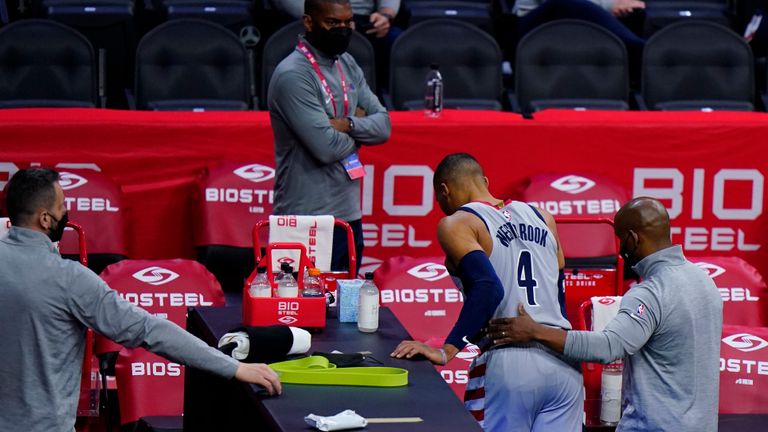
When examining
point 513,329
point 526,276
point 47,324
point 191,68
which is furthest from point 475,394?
point 191,68

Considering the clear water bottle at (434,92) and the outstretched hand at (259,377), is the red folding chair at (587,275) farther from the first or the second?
the outstretched hand at (259,377)

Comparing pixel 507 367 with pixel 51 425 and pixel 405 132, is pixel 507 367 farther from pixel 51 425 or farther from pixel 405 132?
pixel 405 132

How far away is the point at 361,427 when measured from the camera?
4406mm

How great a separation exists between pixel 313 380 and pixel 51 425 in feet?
3.00

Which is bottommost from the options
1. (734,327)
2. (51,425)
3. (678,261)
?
(734,327)

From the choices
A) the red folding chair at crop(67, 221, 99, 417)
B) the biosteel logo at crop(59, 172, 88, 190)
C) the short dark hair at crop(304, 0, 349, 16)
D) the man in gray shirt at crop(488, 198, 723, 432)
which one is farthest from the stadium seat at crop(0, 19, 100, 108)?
the man in gray shirt at crop(488, 198, 723, 432)

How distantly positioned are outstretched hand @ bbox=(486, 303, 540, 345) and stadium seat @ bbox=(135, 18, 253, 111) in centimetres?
392

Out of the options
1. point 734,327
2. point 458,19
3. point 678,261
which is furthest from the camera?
point 458,19

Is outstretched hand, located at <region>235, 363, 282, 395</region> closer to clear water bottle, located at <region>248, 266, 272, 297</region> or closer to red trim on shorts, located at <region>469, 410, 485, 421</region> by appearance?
clear water bottle, located at <region>248, 266, 272, 297</region>

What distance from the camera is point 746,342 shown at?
6824mm

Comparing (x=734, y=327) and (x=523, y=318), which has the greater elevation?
(x=523, y=318)

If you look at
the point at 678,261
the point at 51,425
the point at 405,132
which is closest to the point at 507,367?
the point at 678,261

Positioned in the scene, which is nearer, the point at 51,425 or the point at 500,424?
the point at 51,425

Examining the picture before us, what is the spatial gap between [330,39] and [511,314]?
2.10 meters
